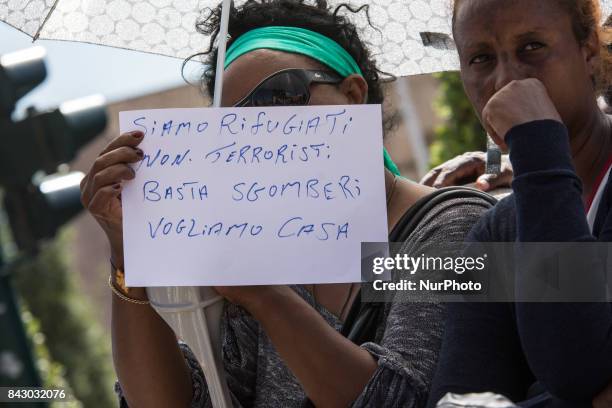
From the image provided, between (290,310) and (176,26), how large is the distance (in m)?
1.18

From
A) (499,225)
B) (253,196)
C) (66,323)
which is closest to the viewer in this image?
(499,225)

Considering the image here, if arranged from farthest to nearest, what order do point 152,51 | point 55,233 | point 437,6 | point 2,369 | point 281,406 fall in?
point 55,233 < point 2,369 < point 152,51 < point 437,6 < point 281,406

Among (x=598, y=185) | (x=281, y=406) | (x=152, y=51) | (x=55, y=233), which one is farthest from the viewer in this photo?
(x=55, y=233)

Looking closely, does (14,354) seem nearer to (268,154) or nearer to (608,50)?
(268,154)

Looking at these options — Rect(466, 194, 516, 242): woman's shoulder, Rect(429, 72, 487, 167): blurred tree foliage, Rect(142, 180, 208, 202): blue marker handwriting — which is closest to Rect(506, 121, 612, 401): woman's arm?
Rect(466, 194, 516, 242): woman's shoulder

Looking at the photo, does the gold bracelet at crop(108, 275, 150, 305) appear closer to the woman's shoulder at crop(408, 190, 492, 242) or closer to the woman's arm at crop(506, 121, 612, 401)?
the woman's shoulder at crop(408, 190, 492, 242)

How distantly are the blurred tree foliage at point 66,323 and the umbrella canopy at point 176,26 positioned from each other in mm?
19525

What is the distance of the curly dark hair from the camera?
303cm

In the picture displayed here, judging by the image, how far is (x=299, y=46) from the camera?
2.85 m

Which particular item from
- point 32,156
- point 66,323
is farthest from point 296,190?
point 66,323

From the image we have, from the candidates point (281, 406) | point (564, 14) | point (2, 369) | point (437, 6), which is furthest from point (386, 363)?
point (2, 369)

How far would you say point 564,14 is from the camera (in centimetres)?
240

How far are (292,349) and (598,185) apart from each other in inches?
29.8

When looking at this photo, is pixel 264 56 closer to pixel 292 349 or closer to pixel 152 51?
pixel 152 51
